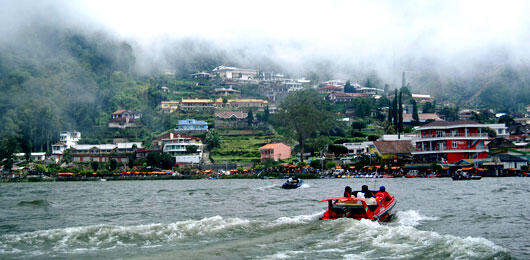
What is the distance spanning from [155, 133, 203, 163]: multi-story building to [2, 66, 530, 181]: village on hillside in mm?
170

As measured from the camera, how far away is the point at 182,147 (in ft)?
281

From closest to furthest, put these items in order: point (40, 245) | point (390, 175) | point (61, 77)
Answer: point (40, 245)
point (390, 175)
point (61, 77)

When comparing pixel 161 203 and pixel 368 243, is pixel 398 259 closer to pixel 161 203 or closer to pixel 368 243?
pixel 368 243

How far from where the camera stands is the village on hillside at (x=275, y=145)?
A: 60.4 meters

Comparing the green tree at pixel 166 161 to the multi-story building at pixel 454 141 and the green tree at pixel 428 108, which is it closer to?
the multi-story building at pixel 454 141

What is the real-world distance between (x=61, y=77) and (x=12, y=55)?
97.3ft

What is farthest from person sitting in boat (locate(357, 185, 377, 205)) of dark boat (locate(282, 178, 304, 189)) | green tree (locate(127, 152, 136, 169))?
green tree (locate(127, 152, 136, 169))

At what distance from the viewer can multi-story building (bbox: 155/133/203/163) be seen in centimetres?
8212

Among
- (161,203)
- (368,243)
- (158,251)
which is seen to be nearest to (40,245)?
(158,251)

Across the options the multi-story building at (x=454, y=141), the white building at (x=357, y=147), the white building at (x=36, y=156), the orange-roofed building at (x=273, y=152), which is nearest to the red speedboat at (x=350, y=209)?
the multi-story building at (x=454, y=141)

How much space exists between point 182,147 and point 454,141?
4355 cm

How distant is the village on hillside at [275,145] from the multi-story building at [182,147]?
0.17 m

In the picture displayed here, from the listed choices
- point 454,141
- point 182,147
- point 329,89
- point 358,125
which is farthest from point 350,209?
point 329,89

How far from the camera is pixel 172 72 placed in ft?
558
